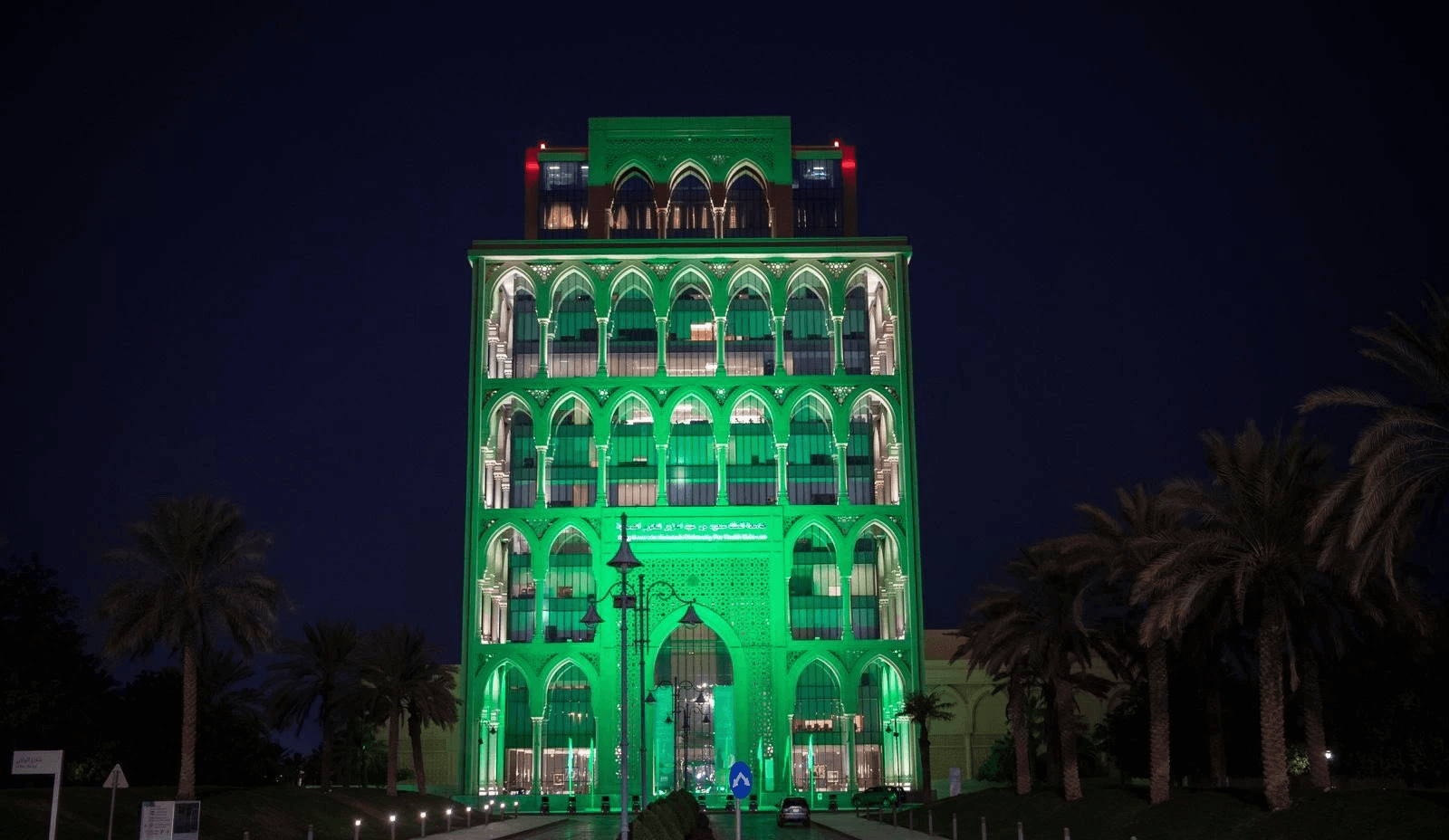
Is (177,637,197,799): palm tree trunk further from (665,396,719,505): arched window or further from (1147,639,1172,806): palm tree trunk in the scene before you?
(665,396,719,505): arched window

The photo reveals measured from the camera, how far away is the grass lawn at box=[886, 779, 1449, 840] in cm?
2970

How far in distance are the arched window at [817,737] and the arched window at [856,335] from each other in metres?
20.4

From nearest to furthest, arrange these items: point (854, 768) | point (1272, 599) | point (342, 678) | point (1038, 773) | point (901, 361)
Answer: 1. point (1272, 599)
2. point (342, 678)
3. point (1038, 773)
4. point (854, 768)
5. point (901, 361)

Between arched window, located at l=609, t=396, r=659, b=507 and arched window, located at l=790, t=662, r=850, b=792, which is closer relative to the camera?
arched window, located at l=790, t=662, r=850, b=792

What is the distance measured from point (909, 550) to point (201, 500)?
4983 cm

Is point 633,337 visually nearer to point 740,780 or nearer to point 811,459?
point 811,459

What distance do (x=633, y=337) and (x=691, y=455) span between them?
9.38m

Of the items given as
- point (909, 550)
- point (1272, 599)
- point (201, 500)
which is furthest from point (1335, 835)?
point (909, 550)

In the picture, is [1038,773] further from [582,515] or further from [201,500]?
[201,500]

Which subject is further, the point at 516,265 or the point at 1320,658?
the point at 516,265

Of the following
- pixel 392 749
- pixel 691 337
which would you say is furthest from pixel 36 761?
pixel 691 337

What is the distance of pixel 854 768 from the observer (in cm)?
8619

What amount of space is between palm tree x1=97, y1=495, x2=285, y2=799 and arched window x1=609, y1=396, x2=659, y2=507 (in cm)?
Answer: 4445

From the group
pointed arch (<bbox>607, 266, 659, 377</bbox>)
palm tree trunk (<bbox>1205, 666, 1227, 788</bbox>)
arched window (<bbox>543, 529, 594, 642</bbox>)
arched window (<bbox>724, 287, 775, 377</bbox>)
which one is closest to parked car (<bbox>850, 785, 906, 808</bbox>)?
arched window (<bbox>543, 529, 594, 642</bbox>)
